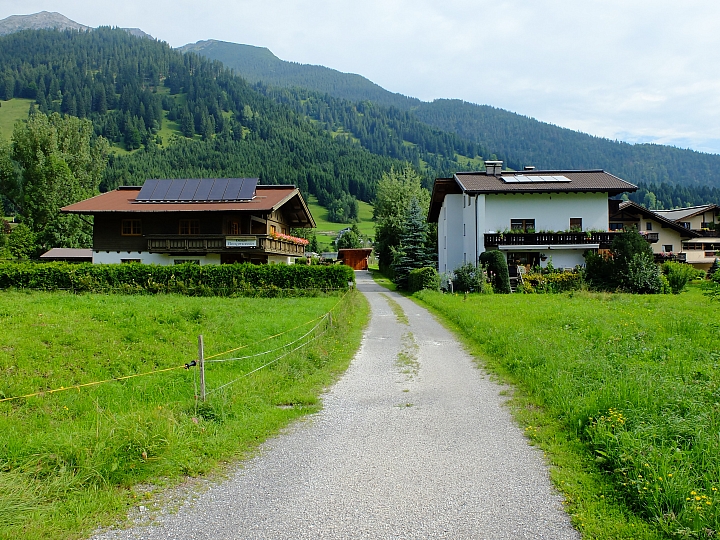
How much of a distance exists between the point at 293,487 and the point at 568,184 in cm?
3426

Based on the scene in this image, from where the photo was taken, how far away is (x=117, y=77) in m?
192

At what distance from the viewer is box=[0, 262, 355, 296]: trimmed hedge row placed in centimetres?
2620

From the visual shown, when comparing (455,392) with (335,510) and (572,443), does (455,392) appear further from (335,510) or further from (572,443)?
(335,510)

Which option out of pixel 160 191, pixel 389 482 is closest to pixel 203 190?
pixel 160 191

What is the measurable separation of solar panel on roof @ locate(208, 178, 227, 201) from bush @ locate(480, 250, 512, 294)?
20.0 meters

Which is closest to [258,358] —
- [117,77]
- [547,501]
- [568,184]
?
[547,501]

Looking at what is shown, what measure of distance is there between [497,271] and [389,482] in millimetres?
25892

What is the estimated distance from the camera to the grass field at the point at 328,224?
112938mm

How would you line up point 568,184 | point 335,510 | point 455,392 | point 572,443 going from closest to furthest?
1. point 335,510
2. point 572,443
3. point 455,392
4. point 568,184

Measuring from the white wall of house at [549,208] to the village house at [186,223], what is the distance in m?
15.4

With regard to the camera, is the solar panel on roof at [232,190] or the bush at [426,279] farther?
the solar panel on roof at [232,190]

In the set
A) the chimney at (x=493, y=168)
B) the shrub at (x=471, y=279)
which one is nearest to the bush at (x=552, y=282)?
the shrub at (x=471, y=279)

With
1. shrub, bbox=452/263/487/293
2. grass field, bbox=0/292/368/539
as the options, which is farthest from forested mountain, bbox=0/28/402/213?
grass field, bbox=0/292/368/539

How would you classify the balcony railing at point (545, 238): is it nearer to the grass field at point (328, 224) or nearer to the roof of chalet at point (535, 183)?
the roof of chalet at point (535, 183)
